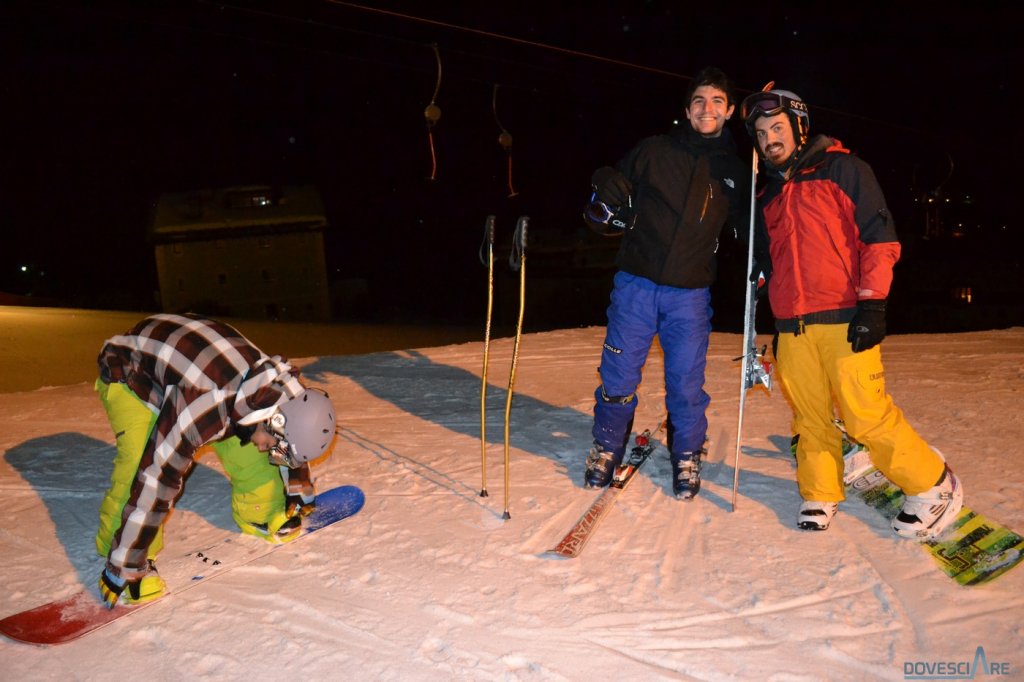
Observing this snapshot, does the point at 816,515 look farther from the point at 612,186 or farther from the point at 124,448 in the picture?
the point at 124,448

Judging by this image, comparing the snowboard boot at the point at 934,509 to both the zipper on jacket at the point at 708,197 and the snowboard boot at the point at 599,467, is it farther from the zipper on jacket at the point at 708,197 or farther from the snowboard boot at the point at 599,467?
the zipper on jacket at the point at 708,197

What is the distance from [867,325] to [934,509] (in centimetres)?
96

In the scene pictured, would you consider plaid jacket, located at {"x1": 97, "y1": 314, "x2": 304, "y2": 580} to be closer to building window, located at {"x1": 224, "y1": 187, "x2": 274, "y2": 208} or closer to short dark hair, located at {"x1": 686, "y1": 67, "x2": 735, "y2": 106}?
short dark hair, located at {"x1": 686, "y1": 67, "x2": 735, "y2": 106}

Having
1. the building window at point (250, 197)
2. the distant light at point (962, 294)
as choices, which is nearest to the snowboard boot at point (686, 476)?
the distant light at point (962, 294)

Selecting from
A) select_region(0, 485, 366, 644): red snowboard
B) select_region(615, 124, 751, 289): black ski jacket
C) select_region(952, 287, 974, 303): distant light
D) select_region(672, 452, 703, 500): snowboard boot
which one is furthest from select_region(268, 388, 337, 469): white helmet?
select_region(952, 287, 974, 303): distant light

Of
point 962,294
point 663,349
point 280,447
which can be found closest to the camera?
point 280,447

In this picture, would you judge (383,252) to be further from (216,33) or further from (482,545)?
(482,545)

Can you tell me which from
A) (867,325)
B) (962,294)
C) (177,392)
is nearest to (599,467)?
(867,325)

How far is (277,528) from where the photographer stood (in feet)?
12.2

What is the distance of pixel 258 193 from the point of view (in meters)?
29.8

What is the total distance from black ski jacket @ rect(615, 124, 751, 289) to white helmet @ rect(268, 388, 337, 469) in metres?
1.78

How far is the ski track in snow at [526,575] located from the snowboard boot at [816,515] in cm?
6

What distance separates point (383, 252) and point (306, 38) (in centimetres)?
3464

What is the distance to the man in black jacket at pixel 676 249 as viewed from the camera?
3.85 m
